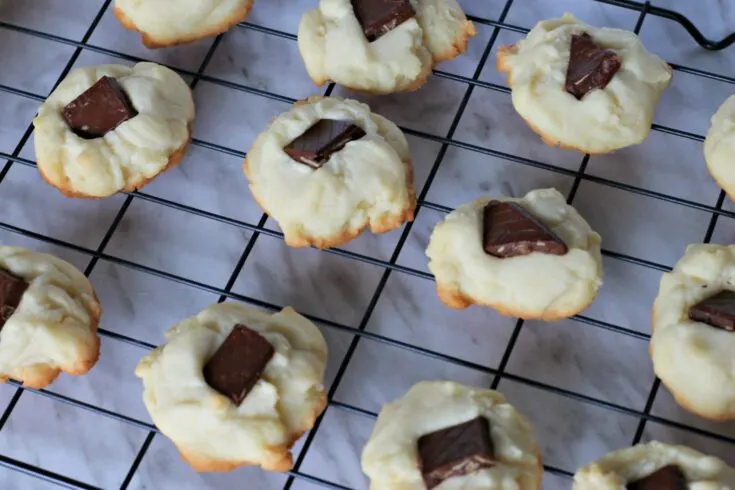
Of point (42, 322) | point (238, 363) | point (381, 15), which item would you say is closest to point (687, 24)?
point (381, 15)

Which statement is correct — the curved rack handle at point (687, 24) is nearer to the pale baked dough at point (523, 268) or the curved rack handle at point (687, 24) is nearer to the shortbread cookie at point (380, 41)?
the shortbread cookie at point (380, 41)

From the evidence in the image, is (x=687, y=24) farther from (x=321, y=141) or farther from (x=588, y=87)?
(x=321, y=141)

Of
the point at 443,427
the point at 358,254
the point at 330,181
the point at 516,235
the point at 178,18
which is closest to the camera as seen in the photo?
the point at 443,427

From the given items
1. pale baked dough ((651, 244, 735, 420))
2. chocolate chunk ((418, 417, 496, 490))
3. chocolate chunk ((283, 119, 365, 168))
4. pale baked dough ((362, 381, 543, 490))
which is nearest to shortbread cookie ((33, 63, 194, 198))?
chocolate chunk ((283, 119, 365, 168))

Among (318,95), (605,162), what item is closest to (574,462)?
(605,162)

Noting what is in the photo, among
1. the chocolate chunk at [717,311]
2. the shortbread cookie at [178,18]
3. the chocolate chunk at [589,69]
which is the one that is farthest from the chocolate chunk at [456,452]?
the shortbread cookie at [178,18]

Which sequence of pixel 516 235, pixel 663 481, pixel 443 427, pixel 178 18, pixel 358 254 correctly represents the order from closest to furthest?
1. pixel 663 481
2. pixel 443 427
3. pixel 516 235
4. pixel 358 254
5. pixel 178 18
